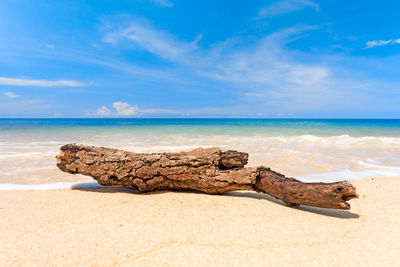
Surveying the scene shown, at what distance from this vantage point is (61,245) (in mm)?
2561

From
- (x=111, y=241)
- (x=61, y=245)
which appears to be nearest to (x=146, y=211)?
(x=111, y=241)

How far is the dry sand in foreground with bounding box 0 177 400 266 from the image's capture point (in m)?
2.40

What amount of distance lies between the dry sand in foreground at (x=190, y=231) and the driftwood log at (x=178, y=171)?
0.81ft

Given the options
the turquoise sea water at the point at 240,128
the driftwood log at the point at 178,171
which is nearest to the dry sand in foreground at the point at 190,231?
the driftwood log at the point at 178,171

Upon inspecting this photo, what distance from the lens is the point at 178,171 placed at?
4.24m

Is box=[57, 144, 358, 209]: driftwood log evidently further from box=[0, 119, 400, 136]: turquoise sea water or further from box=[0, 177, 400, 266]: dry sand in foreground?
box=[0, 119, 400, 136]: turquoise sea water

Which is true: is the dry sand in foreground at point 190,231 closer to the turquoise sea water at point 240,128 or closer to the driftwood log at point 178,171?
the driftwood log at point 178,171

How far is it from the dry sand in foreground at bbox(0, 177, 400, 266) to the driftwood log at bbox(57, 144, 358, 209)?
25 centimetres

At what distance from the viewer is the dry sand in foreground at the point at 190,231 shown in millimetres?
2396

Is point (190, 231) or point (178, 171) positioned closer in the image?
point (190, 231)

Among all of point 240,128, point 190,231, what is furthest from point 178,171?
point 240,128

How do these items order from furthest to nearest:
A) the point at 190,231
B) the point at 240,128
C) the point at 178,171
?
the point at 240,128
the point at 178,171
the point at 190,231

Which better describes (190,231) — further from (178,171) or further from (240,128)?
(240,128)

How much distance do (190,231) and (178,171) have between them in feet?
4.86
